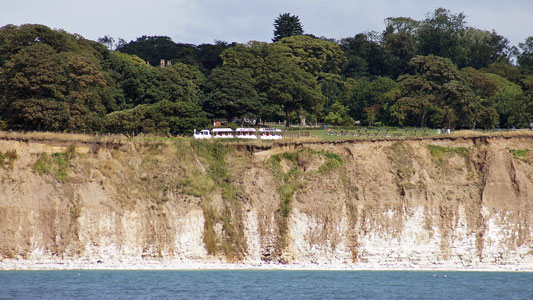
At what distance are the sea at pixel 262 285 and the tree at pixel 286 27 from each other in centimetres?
7844

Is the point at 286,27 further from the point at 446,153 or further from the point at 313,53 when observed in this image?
the point at 446,153

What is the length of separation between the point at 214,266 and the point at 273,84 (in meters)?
42.3

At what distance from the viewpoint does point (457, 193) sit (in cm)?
5791

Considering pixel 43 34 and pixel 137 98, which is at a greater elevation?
pixel 43 34

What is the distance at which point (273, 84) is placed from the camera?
303ft

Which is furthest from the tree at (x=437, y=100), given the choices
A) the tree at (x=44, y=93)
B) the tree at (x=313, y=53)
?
the tree at (x=44, y=93)

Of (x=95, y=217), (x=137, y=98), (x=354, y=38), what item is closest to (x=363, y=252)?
(x=95, y=217)

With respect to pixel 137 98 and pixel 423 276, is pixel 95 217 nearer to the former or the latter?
pixel 423 276

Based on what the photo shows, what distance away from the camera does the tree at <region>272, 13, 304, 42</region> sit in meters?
127

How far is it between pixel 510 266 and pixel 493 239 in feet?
7.16

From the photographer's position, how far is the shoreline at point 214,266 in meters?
50.8

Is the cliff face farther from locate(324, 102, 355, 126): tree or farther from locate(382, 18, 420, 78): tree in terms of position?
locate(382, 18, 420, 78): tree

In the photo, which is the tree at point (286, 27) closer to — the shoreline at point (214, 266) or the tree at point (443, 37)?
the tree at point (443, 37)

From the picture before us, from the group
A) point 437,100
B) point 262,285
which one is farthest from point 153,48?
point 262,285
